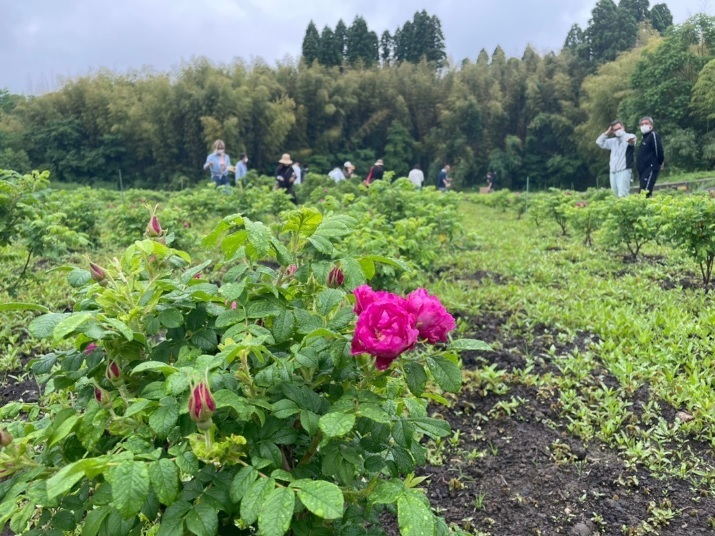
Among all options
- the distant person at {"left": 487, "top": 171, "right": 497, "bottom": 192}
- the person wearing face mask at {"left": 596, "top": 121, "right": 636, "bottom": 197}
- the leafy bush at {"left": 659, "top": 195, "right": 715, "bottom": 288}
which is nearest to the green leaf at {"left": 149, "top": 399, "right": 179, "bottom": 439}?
the leafy bush at {"left": 659, "top": 195, "right": 715, "bottom": 288}

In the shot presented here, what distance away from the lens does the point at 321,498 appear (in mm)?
838

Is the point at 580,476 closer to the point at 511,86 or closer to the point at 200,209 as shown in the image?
the point at 200,209

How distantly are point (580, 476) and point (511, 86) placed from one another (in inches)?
1126

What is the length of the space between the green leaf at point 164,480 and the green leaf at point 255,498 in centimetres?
10

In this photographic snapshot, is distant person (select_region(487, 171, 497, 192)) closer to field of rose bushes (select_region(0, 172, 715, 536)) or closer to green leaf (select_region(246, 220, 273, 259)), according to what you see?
field of rose bushes (select_region(0, 172, 715, 536))

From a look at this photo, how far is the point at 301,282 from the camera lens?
1186 millimetres

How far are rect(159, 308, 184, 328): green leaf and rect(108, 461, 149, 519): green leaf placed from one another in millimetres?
287

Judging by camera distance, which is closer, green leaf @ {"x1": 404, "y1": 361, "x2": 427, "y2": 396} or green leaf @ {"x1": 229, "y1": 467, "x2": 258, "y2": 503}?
green leaf @ {"x1": 229, "y1": 467, "x2": 258, "y2": 503}

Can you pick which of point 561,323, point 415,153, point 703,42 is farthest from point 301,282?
point 415,153

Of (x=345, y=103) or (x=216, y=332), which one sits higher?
(x=345, y=103)

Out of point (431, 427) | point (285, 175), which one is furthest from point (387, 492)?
point (285, 175)

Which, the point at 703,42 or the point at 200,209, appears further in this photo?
the point at 703,42

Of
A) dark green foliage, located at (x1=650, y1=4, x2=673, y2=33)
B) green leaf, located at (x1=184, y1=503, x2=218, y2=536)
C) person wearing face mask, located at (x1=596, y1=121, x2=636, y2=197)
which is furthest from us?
dark green foliage, located at (x1=650, y1=4, x2=673, y2=33)

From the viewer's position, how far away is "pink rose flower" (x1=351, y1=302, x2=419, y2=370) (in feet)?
2.87
